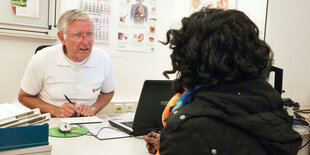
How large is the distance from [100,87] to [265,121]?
1.59 metres

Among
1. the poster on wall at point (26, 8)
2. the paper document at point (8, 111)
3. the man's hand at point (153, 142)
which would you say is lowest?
the man's hand at point (153, 142)

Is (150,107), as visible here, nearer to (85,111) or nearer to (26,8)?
(85,111)

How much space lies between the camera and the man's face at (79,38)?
1.94 m

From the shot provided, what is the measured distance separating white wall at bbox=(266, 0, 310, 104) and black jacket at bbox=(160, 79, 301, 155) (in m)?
1.73

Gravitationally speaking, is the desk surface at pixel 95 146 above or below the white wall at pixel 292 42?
below

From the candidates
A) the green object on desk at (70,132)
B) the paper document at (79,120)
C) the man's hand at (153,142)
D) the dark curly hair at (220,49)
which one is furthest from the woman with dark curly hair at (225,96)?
the paper document at (79,120)

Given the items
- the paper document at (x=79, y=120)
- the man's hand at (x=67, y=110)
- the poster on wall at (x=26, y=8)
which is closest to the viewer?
the paper document at (x=79, y=120)

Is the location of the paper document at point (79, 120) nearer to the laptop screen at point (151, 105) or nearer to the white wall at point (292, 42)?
the laptop screen at point (151, 105)

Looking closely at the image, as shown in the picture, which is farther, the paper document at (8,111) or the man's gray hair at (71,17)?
the man's gray hair at (71,17)

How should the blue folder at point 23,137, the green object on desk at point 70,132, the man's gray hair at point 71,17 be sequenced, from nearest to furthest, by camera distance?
1. the blue folder at point 23,137
2. the green object on desk at point 70,132
3. the man's gray hair at point 71,17

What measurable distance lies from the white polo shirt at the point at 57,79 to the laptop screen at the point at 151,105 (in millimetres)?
731

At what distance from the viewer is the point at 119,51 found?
8.84 ft

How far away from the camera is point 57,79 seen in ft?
6.49

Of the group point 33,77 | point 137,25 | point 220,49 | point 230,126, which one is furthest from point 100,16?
point 230,126
